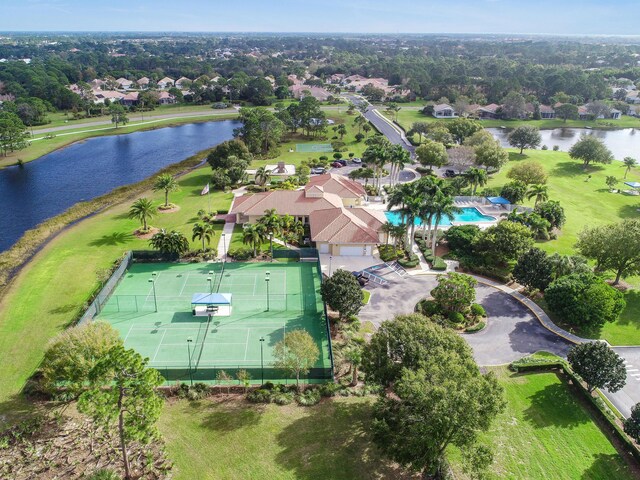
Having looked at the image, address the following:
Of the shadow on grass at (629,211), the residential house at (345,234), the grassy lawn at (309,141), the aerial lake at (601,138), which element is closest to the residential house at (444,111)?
the aerial lake at (601,138)

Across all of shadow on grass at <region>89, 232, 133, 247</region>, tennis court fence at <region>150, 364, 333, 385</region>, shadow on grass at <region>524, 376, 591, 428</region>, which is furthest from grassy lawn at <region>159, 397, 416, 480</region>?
shadow on grass at <region>89, 232, 133, 247</region>

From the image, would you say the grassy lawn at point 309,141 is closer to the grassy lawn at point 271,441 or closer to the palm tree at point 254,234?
the palm tree at point 254,234

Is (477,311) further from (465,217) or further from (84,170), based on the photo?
(84,170)

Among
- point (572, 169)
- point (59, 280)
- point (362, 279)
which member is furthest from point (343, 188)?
point (572, 169)

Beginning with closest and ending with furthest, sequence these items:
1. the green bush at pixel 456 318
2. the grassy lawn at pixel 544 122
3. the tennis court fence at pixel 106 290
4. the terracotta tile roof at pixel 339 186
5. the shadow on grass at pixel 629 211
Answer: the tennis court fence at pixel 106 290 < the green bush at pixel 456 318 < the shadow on grass at pixel 629 211 < the terracotta tile roof at pixel 339 186 < the grassy lawn at pixel 544 122

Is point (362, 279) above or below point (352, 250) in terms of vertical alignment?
below
